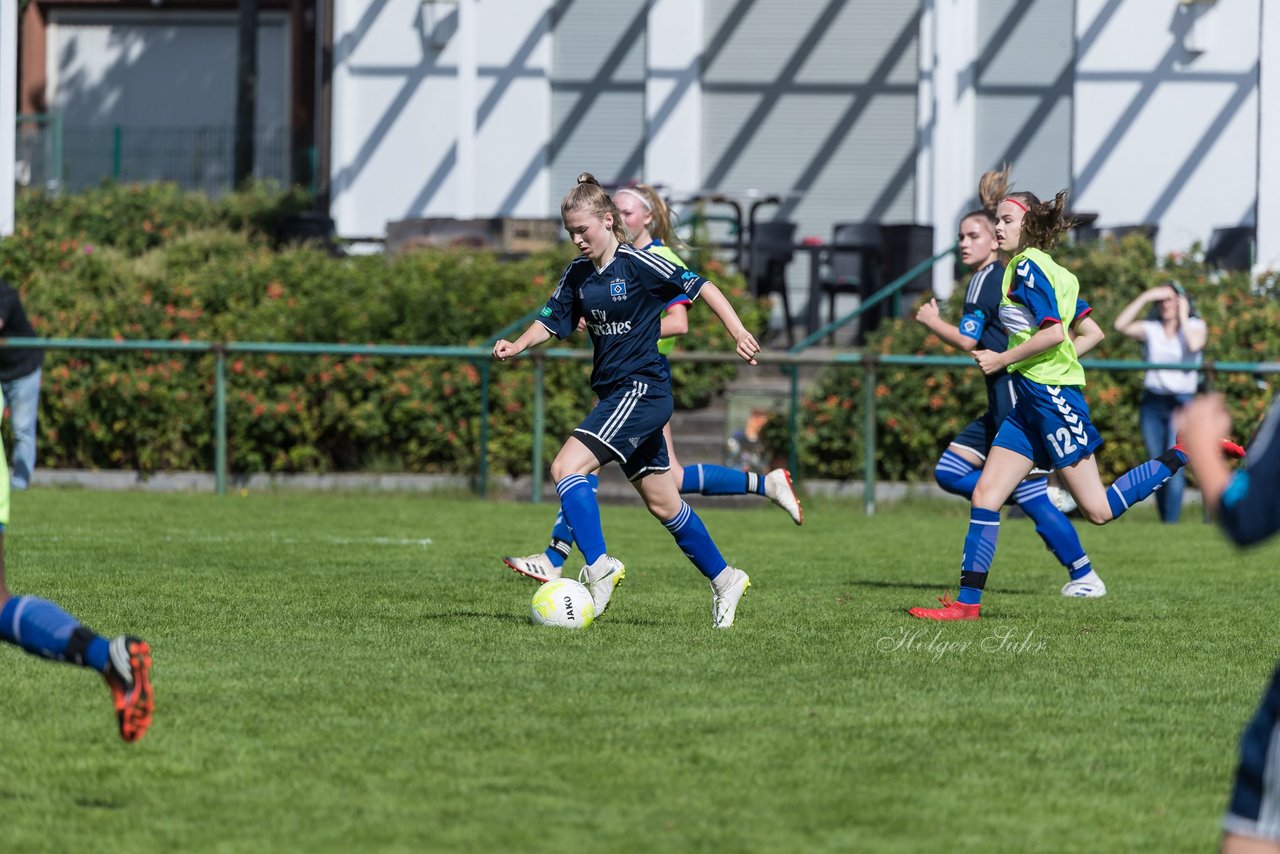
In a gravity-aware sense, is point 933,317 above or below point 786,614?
above

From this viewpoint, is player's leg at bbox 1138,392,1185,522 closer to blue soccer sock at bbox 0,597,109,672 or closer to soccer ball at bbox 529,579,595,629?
soccer ball at bbox 529,579,595,629

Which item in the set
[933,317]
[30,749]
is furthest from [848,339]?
[30,749]

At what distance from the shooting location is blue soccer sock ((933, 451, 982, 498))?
9.63 meters

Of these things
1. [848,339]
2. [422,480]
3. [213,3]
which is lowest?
[422,480]

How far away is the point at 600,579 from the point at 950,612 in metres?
1.56

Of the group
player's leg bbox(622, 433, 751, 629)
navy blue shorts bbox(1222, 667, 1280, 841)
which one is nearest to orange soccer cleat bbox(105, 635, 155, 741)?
navy blue shorts bbox(1222, 667, 1280, 841)

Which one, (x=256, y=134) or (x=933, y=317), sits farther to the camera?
(x=256, y=134)

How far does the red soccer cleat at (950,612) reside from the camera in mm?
8438

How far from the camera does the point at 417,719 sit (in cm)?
590

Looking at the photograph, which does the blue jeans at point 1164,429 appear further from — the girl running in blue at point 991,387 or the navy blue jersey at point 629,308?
the navy blue jersey at point 629,308

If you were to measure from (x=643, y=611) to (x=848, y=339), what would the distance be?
37.1 ft

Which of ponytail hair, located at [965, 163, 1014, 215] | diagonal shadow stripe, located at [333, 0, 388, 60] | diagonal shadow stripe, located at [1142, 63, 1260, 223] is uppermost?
diagonal shadow stripe, located at [333, 0, 388, 60]

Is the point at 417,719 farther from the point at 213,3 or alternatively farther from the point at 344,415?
the point at 213,3

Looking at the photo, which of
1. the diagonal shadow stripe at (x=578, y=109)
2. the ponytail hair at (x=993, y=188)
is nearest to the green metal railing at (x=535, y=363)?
the ponytail hair at (x=993, y=188)
